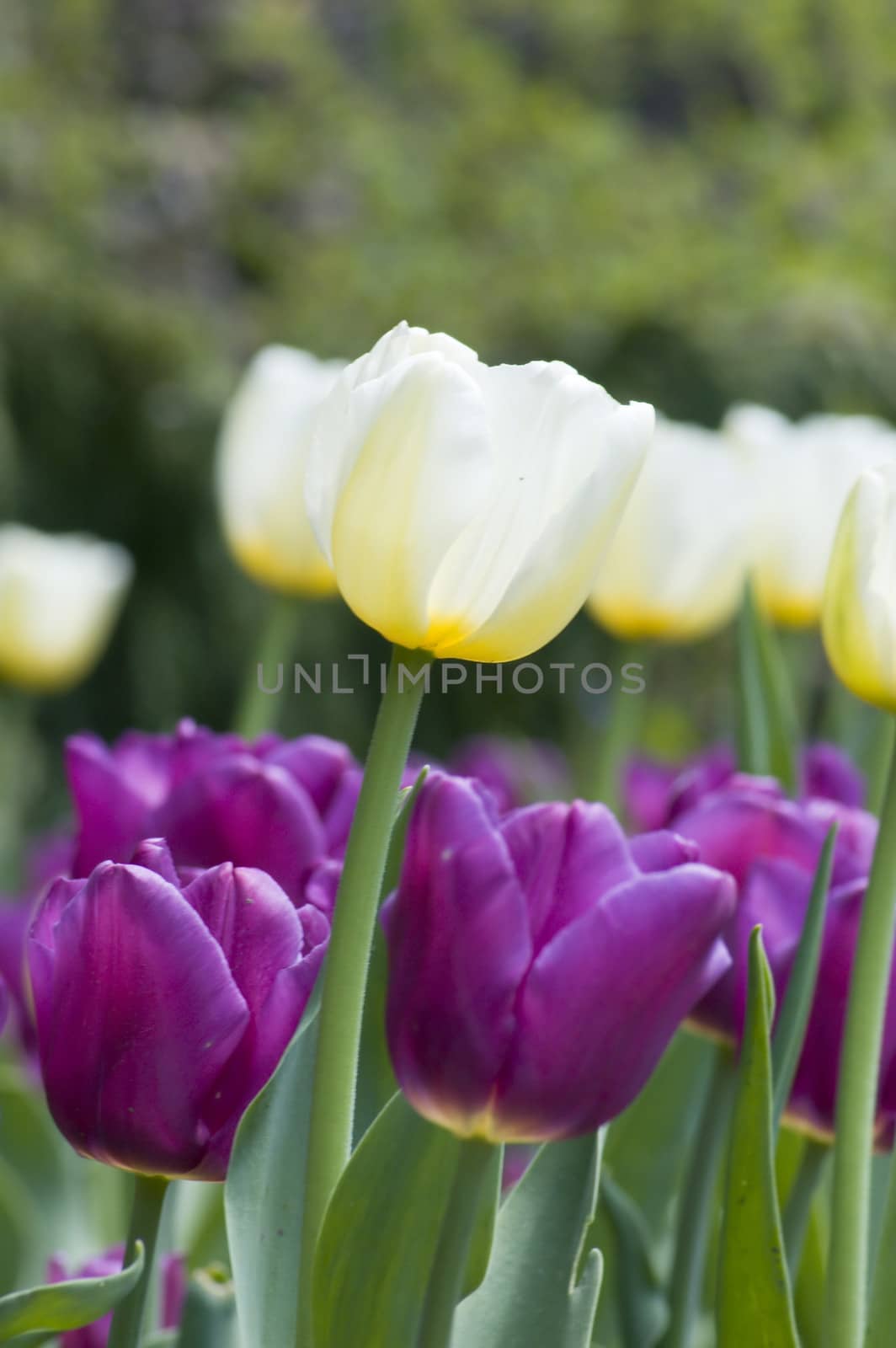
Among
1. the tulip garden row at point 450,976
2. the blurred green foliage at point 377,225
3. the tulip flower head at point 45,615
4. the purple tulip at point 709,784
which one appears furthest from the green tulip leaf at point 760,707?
the blurred green foliage at point 377,225

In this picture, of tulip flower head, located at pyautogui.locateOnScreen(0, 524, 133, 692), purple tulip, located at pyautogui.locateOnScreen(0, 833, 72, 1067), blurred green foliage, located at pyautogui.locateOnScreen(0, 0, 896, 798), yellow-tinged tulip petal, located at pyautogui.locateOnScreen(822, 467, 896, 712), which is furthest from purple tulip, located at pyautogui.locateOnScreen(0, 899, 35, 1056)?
blurred green foliage, located at pyautogui.locateOnScreen(0, 0, 896, 798)

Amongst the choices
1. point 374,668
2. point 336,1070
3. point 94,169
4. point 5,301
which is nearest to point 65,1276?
point 336,1070

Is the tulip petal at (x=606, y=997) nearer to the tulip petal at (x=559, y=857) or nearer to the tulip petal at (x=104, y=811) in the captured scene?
the tulip petal at (x=559, y=857)

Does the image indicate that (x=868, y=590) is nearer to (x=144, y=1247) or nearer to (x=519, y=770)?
(x=144, y=1247)

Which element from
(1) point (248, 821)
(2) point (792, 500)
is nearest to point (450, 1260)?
(1) point (248, 821)

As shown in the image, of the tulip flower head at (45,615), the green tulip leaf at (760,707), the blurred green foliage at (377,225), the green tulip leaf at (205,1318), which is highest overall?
the blurred green foliage at (377,225)

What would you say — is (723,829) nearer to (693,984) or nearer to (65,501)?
(693,984)

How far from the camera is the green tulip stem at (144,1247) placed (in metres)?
0.39

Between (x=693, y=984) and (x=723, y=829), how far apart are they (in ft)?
0.46

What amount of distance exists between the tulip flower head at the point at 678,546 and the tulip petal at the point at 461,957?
53cm

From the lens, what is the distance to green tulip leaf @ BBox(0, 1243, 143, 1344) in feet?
1.14

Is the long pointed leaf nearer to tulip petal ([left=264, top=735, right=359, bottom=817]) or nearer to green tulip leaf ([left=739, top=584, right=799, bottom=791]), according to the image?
tulip petal ([left=264, top=735, right=359, bottom=817])

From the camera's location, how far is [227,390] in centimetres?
237

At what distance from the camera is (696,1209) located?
1.66 feet
